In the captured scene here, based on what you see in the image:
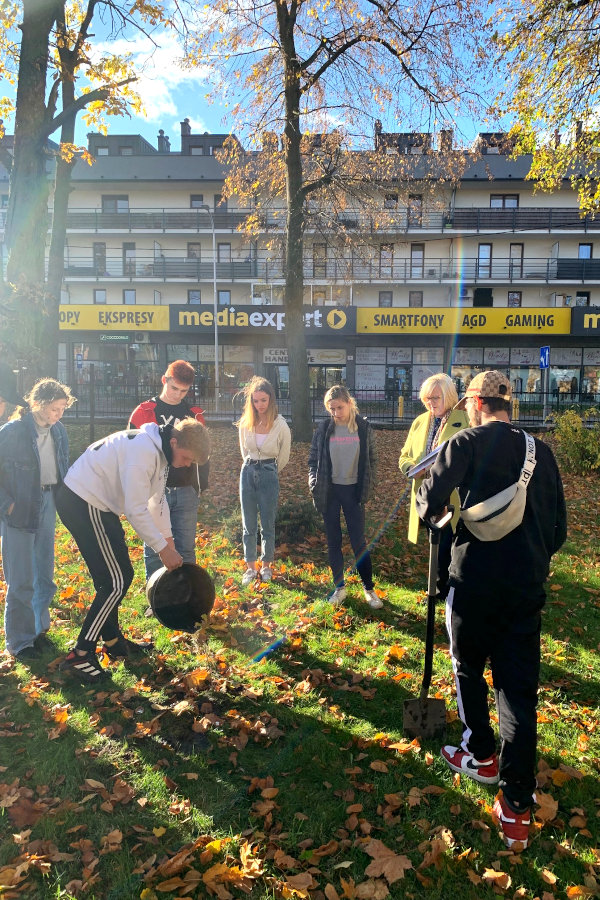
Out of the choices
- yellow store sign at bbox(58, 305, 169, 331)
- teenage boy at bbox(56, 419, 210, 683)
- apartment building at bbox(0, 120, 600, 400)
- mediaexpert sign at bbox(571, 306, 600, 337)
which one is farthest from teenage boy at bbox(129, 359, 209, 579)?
mediaexpert sign at bbox(571, 306, 600, 337)

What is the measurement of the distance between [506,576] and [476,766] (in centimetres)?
120

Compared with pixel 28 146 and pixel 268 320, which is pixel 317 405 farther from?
pixel 28 146

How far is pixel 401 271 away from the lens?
1447 inches

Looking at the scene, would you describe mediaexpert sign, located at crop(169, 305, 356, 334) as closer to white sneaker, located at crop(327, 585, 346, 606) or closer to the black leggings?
white sneaker, located at crop(327, 585, 346, 606)

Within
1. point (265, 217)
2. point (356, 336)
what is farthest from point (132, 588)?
point (356, 336)

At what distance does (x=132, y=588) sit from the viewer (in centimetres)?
588

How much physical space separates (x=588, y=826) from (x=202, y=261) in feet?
126

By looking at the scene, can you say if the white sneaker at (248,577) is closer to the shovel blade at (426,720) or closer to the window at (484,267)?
the shovel blade at (426,720)

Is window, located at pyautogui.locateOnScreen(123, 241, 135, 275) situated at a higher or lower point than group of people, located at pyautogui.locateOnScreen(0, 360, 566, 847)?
higher

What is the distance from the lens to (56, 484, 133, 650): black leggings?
3889 millimetres

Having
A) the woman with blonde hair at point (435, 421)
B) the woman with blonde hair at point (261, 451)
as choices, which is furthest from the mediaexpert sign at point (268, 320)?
the woman with blonde hair at point (435, 421)

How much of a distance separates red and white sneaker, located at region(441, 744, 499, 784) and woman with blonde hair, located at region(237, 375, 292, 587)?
2.97 meters

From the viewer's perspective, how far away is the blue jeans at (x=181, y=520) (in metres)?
4.94

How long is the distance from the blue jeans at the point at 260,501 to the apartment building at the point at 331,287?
74.5ft
